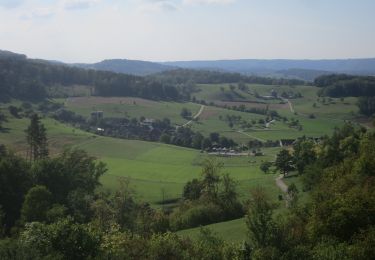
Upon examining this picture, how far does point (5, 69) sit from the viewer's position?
181500mm

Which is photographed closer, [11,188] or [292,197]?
[292,197]

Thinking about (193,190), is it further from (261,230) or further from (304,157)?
(261,230)

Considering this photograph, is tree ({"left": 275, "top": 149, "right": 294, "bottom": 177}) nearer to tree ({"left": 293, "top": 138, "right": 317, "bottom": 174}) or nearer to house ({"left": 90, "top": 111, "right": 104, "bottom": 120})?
tree ({"left": 293, "top": 138, "right": 317, "bottom": 174})

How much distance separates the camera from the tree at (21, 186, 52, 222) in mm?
49625

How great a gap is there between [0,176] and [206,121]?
10872cm

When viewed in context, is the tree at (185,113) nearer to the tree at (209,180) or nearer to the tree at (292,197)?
the tree at (209,180)

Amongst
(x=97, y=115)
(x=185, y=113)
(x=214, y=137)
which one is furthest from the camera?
(x=185, y=113)

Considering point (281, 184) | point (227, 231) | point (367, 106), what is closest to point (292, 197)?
point (227, 231)

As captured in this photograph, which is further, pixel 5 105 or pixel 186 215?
pixel 5 105

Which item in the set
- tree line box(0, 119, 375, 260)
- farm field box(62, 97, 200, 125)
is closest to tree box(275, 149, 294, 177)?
tree line box(0, 119, 375, 260)

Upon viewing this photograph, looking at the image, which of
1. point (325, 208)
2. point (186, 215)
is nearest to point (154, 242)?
point (325, 208)

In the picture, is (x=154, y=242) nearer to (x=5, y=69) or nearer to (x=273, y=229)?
(x=273, y=229)

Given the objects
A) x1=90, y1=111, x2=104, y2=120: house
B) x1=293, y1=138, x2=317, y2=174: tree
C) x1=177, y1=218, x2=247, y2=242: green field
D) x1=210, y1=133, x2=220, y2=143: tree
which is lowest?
x1=210, y1=133, x2=220, y2=143: tree

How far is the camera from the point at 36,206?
165 feet
